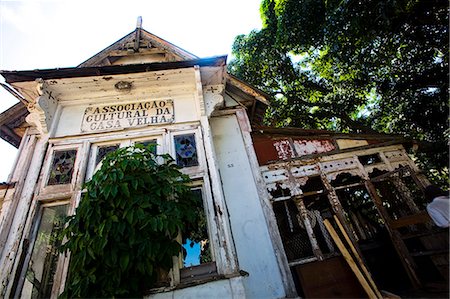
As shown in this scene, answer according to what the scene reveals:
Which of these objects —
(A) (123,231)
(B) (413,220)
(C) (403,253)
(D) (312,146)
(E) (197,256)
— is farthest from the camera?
(D) (312,146)

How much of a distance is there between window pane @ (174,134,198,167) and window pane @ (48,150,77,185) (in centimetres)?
221

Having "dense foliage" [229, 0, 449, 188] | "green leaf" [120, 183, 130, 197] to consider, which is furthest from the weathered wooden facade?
"dense foliage" [229, 0, 449, 188]

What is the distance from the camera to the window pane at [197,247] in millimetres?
3918

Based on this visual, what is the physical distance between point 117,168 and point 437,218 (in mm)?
5152

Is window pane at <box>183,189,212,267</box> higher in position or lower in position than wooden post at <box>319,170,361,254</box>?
lower

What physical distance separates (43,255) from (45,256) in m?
0.04

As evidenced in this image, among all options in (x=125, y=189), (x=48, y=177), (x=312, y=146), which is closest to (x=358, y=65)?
(x=312, y=146)

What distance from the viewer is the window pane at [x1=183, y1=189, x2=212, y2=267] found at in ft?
12.9

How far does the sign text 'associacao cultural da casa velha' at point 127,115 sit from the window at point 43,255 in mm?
1904

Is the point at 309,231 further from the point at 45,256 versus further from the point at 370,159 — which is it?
the point at 45,256

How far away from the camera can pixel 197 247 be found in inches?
159

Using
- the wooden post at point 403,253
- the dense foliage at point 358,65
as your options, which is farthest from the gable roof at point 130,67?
the wooden post at point 403,253

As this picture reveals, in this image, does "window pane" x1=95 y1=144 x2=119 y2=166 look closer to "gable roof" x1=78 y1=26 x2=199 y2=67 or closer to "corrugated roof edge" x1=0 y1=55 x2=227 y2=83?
"corrugated roof edge" x1=0 y1=55 x2=227 y2=83

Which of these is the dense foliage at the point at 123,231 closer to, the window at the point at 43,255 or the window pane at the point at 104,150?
the window at the point at 43,255
